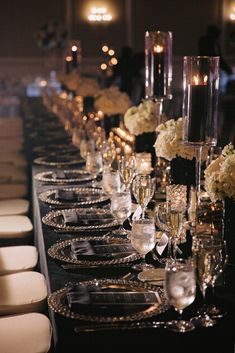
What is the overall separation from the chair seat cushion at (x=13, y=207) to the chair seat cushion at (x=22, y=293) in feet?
4.16

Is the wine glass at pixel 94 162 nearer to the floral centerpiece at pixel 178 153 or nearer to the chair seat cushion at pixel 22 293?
the floral centerpiece at pixel 178 153

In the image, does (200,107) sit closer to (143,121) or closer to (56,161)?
(143,121)

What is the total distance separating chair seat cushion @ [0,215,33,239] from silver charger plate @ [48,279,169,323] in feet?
5.80

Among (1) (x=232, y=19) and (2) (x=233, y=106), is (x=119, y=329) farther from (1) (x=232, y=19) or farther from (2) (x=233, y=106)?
(1) (x=232, y=19)

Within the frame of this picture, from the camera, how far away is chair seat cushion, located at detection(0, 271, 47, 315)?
266 cm

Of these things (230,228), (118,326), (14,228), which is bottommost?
(14,228)

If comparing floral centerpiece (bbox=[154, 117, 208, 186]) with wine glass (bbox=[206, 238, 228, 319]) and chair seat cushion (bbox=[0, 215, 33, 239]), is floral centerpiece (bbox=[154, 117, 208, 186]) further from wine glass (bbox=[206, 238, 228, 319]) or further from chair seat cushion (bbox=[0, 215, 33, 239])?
wine glass (bbox=[206, 238, 228, 319])

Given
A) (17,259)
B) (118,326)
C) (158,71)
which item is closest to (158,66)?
(158,71)

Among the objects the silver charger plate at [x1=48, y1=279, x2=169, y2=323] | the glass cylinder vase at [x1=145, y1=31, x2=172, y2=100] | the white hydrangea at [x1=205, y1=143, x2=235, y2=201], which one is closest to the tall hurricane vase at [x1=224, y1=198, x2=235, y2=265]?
the white hydrangea at [x1=205, y1=143, x2=235, y2=201]

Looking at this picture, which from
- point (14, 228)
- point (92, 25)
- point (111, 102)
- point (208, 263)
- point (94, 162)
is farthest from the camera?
point (92, 25)

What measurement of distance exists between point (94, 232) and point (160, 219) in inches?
17.6

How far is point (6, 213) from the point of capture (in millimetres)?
4238

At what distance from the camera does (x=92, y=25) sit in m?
14.9

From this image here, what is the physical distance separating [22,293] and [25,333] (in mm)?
393
